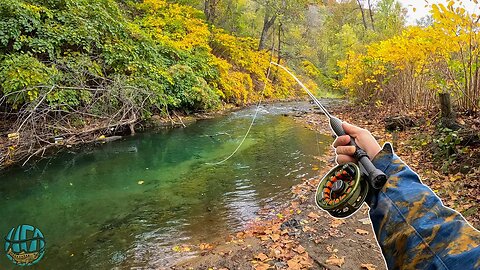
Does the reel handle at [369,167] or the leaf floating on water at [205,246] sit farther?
the leaf floating on water at [205,246]

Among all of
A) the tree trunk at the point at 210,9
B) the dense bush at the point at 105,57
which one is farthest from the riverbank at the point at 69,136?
the tree trunk at the point at 210,9

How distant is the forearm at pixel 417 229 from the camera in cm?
84

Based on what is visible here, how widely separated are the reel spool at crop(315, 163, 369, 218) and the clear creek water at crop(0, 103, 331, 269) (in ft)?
11.6

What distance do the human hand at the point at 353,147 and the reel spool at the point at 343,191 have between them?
0.12 ft

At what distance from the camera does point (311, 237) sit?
4.55 metres

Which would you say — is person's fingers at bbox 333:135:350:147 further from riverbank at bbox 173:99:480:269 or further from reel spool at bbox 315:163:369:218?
riverbank at bbox 173:99:480:269

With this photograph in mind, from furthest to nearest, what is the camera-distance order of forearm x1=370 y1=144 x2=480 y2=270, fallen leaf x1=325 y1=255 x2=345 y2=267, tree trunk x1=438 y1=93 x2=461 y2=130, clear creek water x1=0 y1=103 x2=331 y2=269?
tree trunk x1=438 y1=93 x2=461 y2=130
clear creek water x1=0 y1=103 x2=331 y2=269
fallen leaf x1=325 y1=255 x2=345 y2=267
forearm x1=370 y1=144 x2=480 y2=270

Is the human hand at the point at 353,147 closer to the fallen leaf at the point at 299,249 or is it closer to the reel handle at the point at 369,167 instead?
the reel handle at the point at 369,167

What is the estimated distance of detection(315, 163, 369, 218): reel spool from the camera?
1.12 meters

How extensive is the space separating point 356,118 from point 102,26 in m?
10.5

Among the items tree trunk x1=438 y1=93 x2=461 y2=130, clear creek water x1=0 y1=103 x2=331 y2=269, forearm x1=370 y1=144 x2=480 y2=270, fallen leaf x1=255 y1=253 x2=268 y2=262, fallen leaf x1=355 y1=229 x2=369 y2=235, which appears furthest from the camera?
tree trunk x1=438 y1=93 x2=461 y2=130

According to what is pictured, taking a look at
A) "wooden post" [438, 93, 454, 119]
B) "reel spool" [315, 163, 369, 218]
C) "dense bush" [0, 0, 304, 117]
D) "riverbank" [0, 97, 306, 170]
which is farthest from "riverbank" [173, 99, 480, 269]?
"dense bush" [0, 0, 304, 117]

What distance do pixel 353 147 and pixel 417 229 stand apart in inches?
16.3

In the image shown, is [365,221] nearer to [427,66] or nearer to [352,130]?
[352,130]
